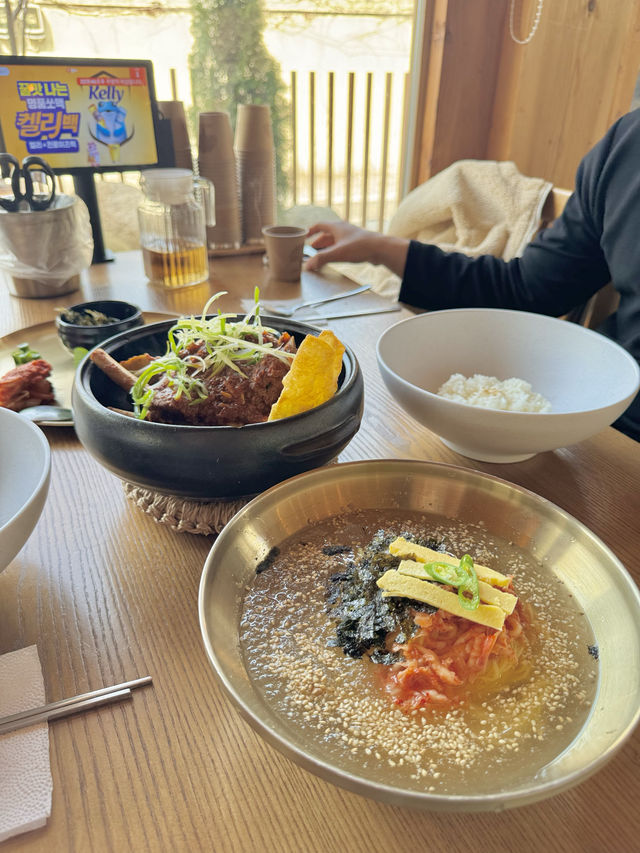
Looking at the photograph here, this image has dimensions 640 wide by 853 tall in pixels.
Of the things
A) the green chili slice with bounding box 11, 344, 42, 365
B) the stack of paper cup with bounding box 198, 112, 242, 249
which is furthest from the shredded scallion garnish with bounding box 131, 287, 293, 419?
the stack of paper cup with bounding box 198, 112, 242, 249

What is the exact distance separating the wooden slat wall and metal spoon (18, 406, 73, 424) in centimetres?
291

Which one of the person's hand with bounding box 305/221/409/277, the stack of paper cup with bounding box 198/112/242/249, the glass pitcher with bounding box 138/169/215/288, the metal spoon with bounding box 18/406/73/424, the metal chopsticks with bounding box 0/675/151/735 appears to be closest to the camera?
the metal chopsticks with bounding box 0/675/151/735

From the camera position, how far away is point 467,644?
578 mm

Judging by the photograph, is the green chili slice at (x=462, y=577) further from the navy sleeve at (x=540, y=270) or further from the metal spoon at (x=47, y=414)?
the navy sleeve at (x=540, y=270)

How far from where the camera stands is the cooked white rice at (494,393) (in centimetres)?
102

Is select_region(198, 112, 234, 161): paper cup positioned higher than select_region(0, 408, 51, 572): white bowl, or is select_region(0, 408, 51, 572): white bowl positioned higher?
select_region(198, 112, 234, 161): paper cup

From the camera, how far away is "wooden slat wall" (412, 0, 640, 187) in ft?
9.12

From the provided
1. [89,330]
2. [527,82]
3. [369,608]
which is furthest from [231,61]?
[369,608]

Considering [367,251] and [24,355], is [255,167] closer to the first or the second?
[367,251]

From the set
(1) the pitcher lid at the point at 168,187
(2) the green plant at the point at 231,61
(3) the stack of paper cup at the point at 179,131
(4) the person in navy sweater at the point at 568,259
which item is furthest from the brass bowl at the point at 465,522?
(2) the green plant at the point at 231,61

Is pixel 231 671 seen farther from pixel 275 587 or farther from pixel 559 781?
pixel 559 781

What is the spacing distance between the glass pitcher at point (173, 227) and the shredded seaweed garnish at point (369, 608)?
130 centimetres

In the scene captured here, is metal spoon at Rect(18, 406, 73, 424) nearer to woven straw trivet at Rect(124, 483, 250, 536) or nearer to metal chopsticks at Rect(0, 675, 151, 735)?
woven straw trivet at Rect(124, 483, 250, 536)

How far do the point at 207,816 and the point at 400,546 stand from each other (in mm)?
316
